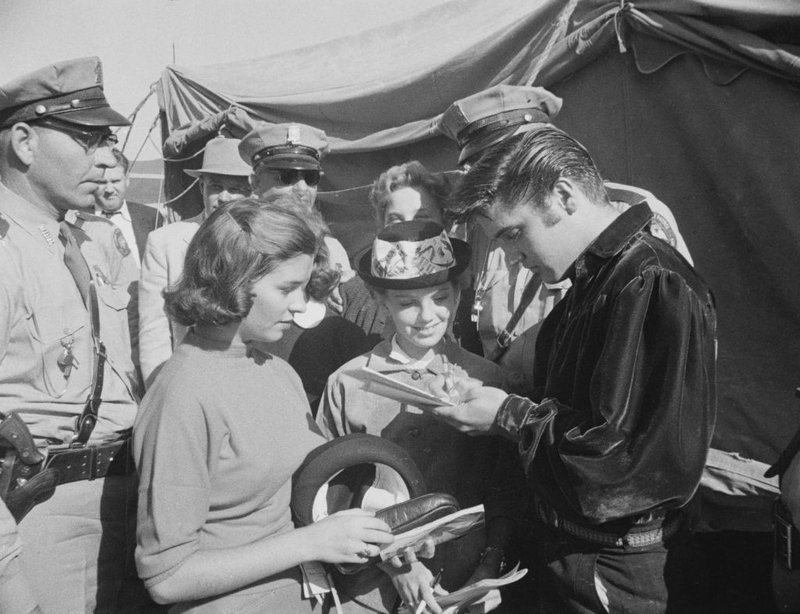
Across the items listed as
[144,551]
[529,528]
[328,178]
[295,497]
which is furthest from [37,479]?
[328,178]

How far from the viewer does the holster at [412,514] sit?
2001 mm

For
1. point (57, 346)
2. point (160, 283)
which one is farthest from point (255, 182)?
point (57, 346)

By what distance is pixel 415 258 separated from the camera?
2559mm

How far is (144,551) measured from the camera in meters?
1.81

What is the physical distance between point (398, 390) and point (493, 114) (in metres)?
1.50

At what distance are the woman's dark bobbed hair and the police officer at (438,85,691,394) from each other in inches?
35.6

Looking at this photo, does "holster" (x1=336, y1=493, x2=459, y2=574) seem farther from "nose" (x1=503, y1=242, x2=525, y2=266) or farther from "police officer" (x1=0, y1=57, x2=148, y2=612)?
"police officer" (x1=0, y1=57, x2=148, y2=612)

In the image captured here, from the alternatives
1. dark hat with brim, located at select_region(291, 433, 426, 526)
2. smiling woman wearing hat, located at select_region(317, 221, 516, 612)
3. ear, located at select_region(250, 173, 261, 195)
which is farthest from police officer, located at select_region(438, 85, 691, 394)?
ear, located at select_region(250, 173, 261, 195)

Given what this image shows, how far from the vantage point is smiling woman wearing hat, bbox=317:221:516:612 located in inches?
96.8

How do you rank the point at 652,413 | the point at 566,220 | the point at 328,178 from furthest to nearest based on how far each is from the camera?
the point at 328,178 → the point at 566,220 → the point at 652,413

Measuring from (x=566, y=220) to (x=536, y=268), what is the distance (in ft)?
0.59

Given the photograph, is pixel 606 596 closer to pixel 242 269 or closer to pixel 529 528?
pixel 529 528

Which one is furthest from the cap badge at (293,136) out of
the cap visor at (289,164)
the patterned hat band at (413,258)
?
the patterned hat band at (413,258)

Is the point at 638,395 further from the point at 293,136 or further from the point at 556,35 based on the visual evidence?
the point at 556,35
